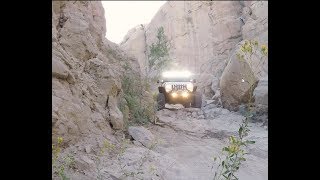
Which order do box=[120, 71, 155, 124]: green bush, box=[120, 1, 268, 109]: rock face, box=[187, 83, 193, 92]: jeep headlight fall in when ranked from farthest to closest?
box=[120, 1, 268, 109]: rock face
box=[187, 83, 193, 92]: jeep headlight
box=[120, 71, 155, 124]: green bush

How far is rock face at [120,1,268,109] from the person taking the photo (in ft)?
102

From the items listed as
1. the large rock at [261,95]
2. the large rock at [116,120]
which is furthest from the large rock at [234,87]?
the large rock at [116,120]

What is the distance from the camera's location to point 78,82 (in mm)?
6938

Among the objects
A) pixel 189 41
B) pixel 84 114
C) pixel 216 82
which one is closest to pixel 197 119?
pixel 84 114

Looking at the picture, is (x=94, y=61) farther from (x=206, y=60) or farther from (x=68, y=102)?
(x=206, y=60)

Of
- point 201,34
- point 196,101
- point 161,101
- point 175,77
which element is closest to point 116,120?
point 161,101

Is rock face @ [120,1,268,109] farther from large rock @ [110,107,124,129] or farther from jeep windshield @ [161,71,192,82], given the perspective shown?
large rock @ [110,107,124,129]

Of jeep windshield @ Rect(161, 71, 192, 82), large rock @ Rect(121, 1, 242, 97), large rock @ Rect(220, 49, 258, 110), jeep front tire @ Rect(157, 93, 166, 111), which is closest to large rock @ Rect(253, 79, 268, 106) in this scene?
large rock @ Rect(220, 49, 258, 110)

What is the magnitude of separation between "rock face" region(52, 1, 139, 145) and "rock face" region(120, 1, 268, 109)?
18.9 meters

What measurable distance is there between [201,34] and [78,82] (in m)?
28.7

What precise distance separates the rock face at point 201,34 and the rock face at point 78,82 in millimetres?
18924

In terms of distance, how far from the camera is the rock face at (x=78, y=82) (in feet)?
18.7
